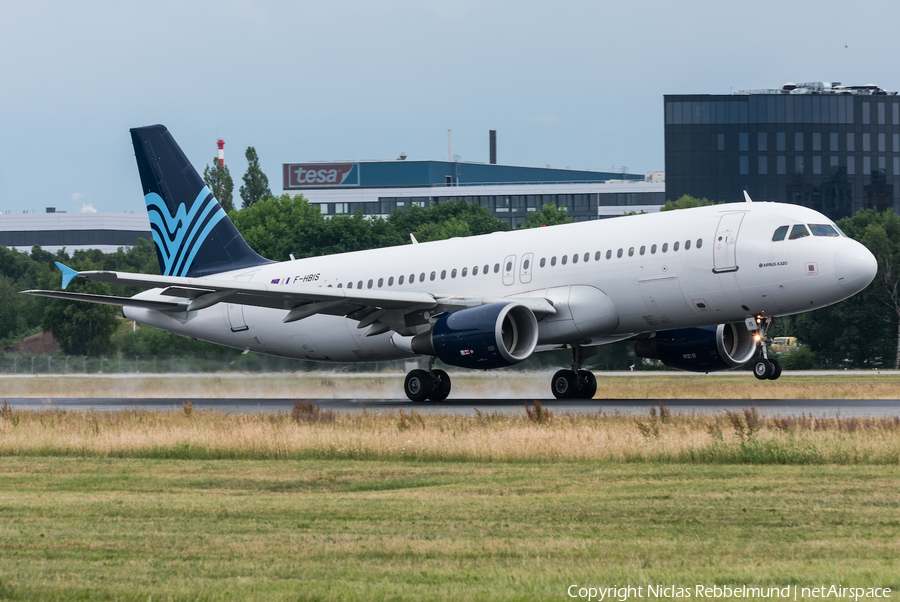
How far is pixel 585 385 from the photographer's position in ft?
94.1

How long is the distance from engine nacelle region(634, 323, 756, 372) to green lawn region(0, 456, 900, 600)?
13.6m

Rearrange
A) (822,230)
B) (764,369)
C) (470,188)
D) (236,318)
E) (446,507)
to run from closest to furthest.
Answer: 1. (446,507)
2. (764,369)
3. (822,230)
4. (236,318)
5. (470,188)

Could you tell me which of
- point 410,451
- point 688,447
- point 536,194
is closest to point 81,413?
A: point 410,451

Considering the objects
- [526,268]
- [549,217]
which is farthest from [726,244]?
[549,217]

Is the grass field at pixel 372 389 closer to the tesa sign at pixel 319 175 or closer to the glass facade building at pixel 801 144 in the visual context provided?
the glass facade building at pixel 801 144

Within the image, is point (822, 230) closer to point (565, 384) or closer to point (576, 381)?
point (576, 381)

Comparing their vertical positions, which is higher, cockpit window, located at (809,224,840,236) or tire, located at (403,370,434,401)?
cockpit window, located at (809,224,840,236)

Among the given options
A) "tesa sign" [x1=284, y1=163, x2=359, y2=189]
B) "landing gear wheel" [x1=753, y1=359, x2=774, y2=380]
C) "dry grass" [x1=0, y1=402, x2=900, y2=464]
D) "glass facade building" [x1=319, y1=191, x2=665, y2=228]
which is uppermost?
"tesa sign" [x1=284, y1=163, x2=359, y2=189]

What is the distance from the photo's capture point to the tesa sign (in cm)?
17425

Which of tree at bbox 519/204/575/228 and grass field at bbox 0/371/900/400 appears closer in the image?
grass field at bbox 0/371/900/400

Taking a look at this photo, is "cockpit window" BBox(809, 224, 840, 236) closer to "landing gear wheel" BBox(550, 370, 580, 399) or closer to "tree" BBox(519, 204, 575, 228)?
"landing gear wheel" BBox(550, 370, 580, 399)

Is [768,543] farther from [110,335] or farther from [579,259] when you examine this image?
[110,335]

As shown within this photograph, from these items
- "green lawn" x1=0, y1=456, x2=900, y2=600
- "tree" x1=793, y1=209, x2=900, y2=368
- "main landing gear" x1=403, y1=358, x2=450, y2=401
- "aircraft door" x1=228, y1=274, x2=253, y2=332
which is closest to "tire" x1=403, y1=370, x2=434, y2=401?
"main landing gear" x1=403, y1=358, x2=450, y2=401

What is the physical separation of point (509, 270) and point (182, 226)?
38.5 ft
